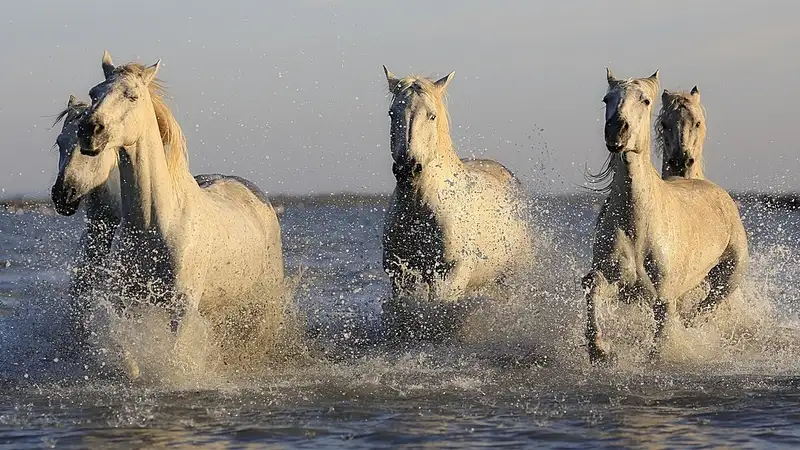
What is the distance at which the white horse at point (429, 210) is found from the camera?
852 centimetres

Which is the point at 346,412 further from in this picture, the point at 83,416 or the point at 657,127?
the point at 657,127

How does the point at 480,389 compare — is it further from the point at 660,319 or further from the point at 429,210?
the point at 429,210

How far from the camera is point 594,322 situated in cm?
796

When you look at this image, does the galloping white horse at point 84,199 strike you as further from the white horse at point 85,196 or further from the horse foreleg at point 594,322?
the horse foreleg at point 594,322

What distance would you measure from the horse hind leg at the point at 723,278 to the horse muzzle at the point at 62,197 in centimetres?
483

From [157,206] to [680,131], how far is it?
15.5ft

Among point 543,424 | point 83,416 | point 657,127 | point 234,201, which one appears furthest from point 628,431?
point 657,127

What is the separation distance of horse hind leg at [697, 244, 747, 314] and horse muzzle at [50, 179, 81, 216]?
190 inches

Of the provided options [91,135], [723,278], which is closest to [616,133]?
[723,278]

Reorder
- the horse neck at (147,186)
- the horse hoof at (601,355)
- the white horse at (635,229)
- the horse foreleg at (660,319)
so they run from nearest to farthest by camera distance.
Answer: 1. the horse neck at (147,186)
2. the white horse at (635,229)
3. the horse hoof at (601,355)
4. the horse foreleg at (660,319)

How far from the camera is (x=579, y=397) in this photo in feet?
23.9

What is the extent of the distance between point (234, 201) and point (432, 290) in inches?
61.9

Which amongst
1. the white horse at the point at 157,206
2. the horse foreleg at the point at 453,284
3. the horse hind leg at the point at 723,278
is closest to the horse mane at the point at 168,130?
the white horse at the point at 157,206

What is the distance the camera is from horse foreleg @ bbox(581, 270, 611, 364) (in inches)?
314
